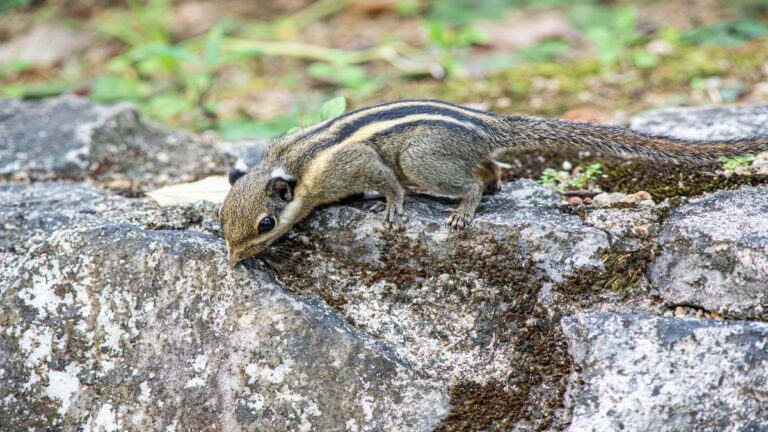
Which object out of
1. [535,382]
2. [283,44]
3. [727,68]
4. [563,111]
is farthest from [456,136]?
[283,44]

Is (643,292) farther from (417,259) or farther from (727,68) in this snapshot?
(727,68)

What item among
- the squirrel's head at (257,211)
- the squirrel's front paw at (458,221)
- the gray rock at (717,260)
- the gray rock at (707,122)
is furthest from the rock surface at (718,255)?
the squirrel's head at (257,211)

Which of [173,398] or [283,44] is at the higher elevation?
[173,398]

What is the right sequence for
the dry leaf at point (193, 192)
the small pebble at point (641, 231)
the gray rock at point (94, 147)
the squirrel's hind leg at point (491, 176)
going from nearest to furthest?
the small pebble at point (641, 231), the squirrel's hind leg at point (491, 176), the dry leaf at point (193, 192), the gray rock at point (94, 147)

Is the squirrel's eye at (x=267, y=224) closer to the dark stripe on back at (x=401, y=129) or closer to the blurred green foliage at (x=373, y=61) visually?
the dark stripe on back at (x=401, y=129)

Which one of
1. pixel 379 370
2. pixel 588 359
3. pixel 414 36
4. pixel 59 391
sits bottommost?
pixel 414 36

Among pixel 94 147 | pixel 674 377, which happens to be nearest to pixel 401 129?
pixel 674 377

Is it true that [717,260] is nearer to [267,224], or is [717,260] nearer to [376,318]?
[376,318]

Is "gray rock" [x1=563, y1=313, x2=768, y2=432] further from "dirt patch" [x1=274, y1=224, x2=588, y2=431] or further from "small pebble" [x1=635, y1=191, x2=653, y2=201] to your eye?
"small pebble" [x1=635, y1=191, x2=653, y2=201]
